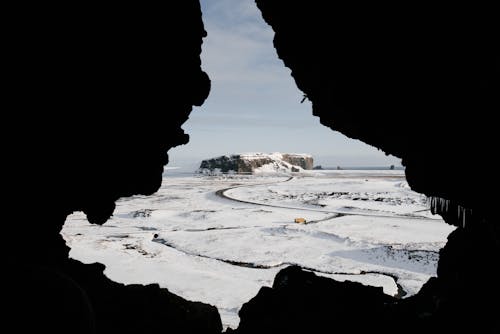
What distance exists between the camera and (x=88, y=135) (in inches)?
182

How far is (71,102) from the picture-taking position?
4.17m

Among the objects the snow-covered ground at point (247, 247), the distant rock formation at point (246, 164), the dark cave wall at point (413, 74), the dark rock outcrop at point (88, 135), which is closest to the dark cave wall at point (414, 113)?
the dark cave wall at point (413, 74)

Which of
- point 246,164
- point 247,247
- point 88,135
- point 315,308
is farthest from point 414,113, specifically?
point 246,164

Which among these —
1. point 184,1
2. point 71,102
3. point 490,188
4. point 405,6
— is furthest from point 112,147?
point 490,188

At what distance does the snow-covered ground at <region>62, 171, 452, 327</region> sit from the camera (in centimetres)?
791

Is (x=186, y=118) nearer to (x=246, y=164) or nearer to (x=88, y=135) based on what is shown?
(x=88, y=135)

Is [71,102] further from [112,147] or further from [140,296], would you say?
[140,296]

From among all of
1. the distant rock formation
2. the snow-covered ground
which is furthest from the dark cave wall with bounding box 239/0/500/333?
the distant rock formation

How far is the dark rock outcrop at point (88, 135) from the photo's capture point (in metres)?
2.97

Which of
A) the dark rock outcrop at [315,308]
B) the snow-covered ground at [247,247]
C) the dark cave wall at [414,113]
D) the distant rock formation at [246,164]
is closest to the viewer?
the dark cave wall at [414,113]

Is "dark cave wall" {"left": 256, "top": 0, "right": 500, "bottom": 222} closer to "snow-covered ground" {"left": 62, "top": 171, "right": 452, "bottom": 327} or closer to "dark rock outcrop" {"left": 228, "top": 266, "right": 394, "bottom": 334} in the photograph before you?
"dark rock outcrop" {"left": 228, "top": 266, "right": 394, "bottom": 334}

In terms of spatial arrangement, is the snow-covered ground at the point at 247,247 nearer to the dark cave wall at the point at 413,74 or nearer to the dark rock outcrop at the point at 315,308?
the dark rock outcrop at the point at 315,308

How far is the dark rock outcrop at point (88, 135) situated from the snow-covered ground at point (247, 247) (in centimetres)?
201

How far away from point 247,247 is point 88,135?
7411 mm
